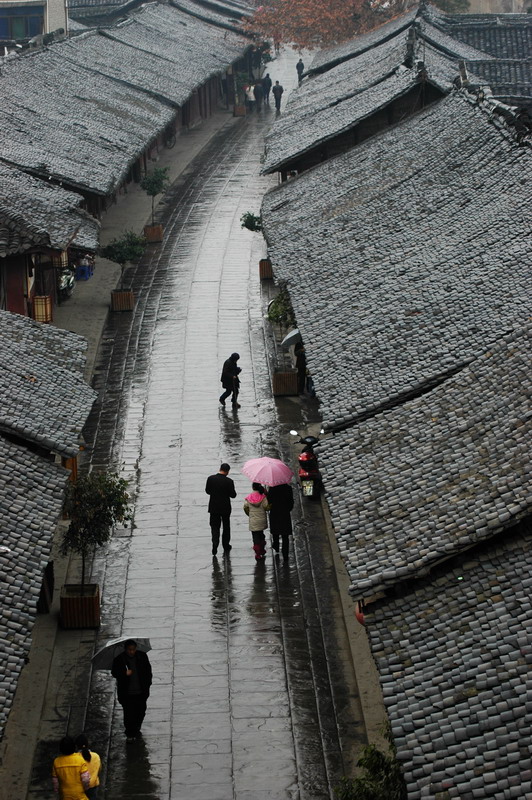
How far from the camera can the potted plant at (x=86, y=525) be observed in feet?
66.7

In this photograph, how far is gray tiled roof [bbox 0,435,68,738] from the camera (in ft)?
46.8

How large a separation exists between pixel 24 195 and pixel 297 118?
50.8ft

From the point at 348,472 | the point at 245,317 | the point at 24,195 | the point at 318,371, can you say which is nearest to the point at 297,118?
the point at 245,317

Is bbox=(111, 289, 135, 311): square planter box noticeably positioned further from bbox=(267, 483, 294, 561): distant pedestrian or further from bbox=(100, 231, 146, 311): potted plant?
bbox=(267, 483, 294, 561): distant pedestrian

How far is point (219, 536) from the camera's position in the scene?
2347 centimetres

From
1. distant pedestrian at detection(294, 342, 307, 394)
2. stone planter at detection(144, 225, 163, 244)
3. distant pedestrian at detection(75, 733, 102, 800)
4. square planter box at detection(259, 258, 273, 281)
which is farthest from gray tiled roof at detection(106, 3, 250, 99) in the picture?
distant pedestrian at detection(75, 733, 102, 800)

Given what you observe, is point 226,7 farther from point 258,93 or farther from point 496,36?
point 496,36

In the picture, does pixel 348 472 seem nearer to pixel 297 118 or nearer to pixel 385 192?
pixel 385 192

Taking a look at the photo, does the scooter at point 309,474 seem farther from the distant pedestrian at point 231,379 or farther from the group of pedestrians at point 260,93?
the group of pedestrians at point 260,93

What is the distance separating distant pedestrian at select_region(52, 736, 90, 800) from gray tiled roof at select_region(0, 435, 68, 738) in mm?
1423

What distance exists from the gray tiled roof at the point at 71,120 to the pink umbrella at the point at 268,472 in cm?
1711

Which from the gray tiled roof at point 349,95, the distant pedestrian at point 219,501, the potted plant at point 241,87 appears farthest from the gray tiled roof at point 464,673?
the potted plant at point 241,87

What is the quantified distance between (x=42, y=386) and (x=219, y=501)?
387 centimetres

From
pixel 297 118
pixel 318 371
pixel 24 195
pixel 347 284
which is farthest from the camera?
pixel 297 118
